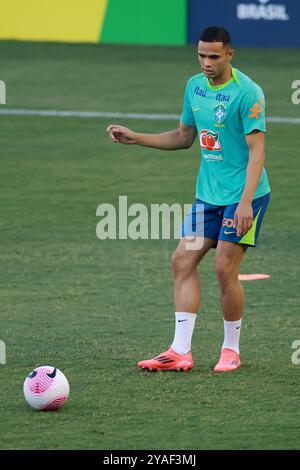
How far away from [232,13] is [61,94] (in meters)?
5.99

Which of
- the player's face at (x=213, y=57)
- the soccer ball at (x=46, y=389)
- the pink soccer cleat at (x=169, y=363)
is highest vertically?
the player's face at (x=213, y=57)

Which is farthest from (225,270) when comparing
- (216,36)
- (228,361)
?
(216,36)

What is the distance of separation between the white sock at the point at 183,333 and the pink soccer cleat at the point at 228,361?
22cm

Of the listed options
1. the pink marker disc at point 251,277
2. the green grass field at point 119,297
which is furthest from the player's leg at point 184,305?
the pink marker disc at point 251,277

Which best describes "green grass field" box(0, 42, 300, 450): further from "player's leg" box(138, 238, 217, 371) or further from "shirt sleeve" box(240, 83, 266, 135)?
"shirt sleeve" box(240, 83, 266, 135)

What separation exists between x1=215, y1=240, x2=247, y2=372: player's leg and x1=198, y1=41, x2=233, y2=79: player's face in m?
1.08

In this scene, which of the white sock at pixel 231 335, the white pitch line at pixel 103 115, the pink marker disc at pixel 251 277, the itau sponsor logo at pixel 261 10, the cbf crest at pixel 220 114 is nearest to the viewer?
the cbf crest at pixel 220 114

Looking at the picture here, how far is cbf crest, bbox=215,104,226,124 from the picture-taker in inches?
319

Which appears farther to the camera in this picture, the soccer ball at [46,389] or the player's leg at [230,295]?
the player's leg at [230,295]

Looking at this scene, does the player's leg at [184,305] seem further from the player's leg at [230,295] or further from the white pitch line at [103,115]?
the white pitch line at [103,115]

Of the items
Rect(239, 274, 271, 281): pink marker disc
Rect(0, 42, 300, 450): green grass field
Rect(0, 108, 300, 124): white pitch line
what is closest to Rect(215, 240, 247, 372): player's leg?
Rect(0, 42, 300, 450): green grass field

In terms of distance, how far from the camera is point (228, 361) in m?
8.26

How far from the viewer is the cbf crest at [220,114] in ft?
26.6

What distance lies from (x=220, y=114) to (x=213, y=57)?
36cm
